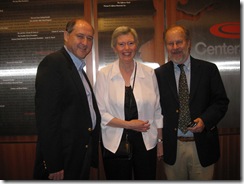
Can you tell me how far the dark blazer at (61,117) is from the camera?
1.51m

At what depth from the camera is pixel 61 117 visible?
159cm

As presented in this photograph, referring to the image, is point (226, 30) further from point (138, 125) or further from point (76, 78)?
point (76, 78)

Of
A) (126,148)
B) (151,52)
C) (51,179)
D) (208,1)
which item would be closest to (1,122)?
(51,179)

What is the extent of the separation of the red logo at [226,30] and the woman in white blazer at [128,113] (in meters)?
1.35

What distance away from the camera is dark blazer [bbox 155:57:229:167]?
188 cm

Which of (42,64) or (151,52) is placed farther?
(151,52)

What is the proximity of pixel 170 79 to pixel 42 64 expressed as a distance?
110 centimetres

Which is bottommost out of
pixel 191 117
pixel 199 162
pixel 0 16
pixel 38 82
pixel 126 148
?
pixel 199 162

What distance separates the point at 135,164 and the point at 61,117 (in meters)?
0.81

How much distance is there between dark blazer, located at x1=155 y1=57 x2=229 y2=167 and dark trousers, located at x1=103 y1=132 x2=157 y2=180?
0.20 metres

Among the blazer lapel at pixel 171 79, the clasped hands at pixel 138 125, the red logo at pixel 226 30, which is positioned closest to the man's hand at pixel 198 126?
the blazer lapel at pixel 171 79

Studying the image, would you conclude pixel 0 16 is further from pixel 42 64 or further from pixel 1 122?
pixel 42 64

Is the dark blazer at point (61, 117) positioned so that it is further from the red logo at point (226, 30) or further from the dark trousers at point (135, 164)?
the red logo at point (226, 30)

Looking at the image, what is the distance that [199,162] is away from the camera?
6.26ft
